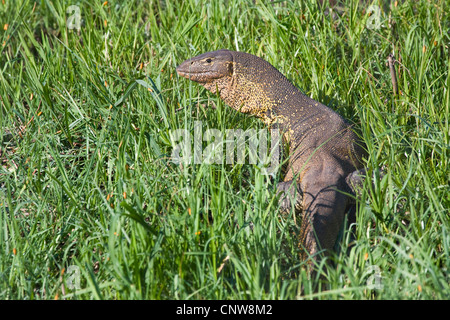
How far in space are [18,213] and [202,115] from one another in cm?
122

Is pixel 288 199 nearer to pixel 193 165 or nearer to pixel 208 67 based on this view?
pixel 193 165

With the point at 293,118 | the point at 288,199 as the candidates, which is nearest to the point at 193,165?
the point at 288,199

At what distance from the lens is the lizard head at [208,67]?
11.5 feet

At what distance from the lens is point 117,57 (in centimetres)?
402

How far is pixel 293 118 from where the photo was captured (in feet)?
11.4

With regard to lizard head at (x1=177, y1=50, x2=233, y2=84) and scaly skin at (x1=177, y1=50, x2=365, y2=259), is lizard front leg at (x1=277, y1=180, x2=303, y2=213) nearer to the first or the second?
scaly skin at (x1=177, y1=50, x2=365, y2=259)

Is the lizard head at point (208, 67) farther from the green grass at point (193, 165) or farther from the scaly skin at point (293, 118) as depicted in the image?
the green grass at point (193, 165)

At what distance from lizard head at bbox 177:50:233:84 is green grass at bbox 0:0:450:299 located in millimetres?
127

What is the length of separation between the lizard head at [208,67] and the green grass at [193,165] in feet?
0.42

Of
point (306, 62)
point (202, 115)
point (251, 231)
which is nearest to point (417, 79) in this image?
point (306, 62)

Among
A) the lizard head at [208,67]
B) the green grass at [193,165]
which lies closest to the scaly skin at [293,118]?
the lizard head at [208,67]

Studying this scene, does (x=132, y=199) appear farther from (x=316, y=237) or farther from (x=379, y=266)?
(x=379, y=266)

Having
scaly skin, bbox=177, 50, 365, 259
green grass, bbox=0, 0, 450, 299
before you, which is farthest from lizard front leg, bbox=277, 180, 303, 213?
green grass, bbox=0, 0, 450, 299

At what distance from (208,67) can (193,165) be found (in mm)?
889
